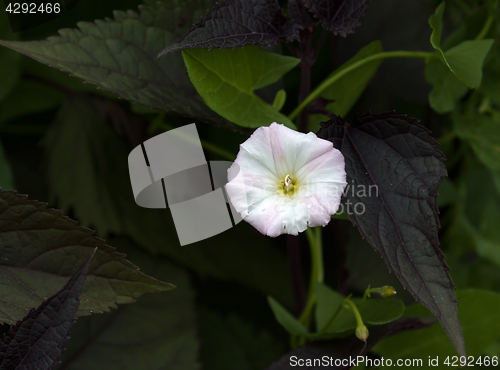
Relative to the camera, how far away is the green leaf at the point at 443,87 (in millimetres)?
572

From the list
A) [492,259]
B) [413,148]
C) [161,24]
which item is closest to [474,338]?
[492,259]

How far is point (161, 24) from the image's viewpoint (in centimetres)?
48

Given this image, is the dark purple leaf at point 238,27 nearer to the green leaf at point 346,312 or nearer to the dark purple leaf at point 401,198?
the dark purple leaf at point 401,198

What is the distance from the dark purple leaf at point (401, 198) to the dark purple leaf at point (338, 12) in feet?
0.31

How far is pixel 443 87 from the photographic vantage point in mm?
578

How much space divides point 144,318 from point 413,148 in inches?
17.0

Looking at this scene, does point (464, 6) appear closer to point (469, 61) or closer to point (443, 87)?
point (443, 87)

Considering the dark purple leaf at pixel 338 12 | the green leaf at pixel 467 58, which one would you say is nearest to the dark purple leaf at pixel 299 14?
the dark purple leaf at pixel 338 12

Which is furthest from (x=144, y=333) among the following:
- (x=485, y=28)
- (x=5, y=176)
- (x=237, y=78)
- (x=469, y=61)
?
(x=485, y=28)

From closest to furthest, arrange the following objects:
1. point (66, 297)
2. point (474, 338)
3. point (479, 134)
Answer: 1. point (66, 297)
2. point (474, 338)
3. point (479, 134)

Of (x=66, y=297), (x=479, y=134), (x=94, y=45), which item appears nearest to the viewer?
(x=66, y=297)

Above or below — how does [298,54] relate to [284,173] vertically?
above

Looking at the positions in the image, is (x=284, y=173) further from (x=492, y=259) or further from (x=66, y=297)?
(x=492, y=259)

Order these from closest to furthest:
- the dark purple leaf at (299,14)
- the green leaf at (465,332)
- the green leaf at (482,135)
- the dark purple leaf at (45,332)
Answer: the dark purple leaf at (45,332), the dark purple leaf at (299,14), the green leaf at (465,332), the green leaf at (482,135)
